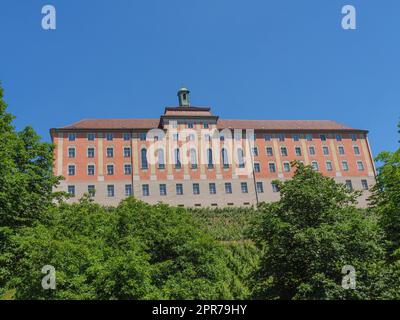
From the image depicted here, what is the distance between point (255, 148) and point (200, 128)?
988cm

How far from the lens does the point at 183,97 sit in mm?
69188

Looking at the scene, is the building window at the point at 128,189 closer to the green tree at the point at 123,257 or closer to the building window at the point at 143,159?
the building window at the point at 143,159

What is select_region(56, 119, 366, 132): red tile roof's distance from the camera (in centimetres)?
6612

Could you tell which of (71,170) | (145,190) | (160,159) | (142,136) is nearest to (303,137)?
(160,159)

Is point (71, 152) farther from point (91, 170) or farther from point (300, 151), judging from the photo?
point (300, 151)

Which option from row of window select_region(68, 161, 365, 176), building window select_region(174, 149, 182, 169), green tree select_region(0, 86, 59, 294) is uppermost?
building window select_region(174, 149, 182, 169)

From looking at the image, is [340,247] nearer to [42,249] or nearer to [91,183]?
[42,249]

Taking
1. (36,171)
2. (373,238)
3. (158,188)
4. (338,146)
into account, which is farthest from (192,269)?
(338,146)

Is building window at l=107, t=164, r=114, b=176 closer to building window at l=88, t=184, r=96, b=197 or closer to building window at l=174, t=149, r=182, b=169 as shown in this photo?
building window at l=88, t=184, r=96, b=197

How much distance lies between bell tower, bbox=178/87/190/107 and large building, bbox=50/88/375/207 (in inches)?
6.7

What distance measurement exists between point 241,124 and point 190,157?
44.1 ft

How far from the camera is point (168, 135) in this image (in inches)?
2505

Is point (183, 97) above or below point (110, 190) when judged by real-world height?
above

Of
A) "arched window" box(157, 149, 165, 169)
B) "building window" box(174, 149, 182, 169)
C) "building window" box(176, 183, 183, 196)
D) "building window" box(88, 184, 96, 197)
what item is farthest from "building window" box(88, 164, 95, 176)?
"building window" box(176, 183, 183, 196)
